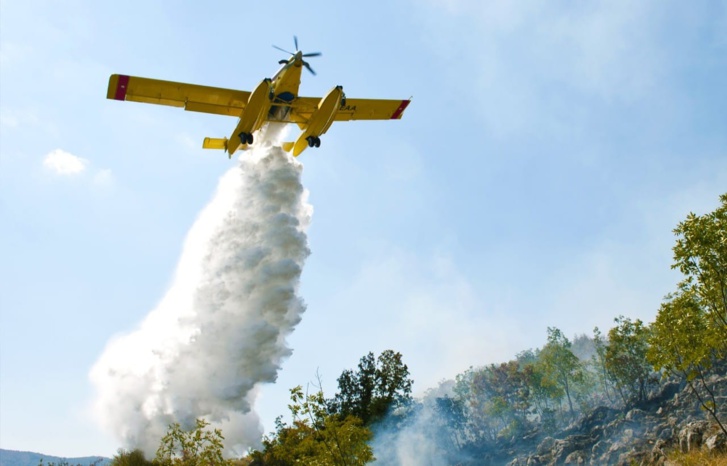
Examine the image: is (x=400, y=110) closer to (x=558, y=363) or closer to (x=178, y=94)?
(x=178, y=94)

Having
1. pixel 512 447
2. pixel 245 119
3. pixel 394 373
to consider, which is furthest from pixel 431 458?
pixel 245 119

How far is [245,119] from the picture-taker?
76.4 ft

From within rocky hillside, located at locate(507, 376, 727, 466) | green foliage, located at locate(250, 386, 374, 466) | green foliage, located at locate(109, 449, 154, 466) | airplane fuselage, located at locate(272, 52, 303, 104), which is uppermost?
airplane fuselage, located at locate(272, 52, 303, 104)

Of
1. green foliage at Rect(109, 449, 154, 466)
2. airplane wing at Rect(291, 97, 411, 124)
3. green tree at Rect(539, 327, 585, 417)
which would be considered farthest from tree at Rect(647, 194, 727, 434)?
green tree at Rect(539, 327, 585, 417)

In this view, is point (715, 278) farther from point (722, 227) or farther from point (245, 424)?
point (245, 424)

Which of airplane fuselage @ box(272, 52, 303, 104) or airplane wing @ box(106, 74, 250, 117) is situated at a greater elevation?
airplane wing @ box(106, 74, 250, 117)

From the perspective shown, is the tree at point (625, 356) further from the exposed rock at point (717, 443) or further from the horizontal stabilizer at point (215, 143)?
the horizontal stabilizer at point (215, 143)

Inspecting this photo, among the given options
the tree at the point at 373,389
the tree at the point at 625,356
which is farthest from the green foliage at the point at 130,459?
the tree at the point at 625,356

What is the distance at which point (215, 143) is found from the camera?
2667cm

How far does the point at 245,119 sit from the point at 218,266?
25.8 ft

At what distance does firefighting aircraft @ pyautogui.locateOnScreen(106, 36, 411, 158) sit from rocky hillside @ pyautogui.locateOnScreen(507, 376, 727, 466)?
20.9 m

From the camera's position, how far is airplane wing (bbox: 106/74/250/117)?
22.7 meters

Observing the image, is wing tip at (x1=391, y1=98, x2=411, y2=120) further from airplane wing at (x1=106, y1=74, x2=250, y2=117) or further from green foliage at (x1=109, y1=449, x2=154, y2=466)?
green foliage at (x1=109, y1=449, x2=154, y2=466)

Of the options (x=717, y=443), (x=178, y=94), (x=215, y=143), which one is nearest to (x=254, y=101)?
(x=178, y=94)
